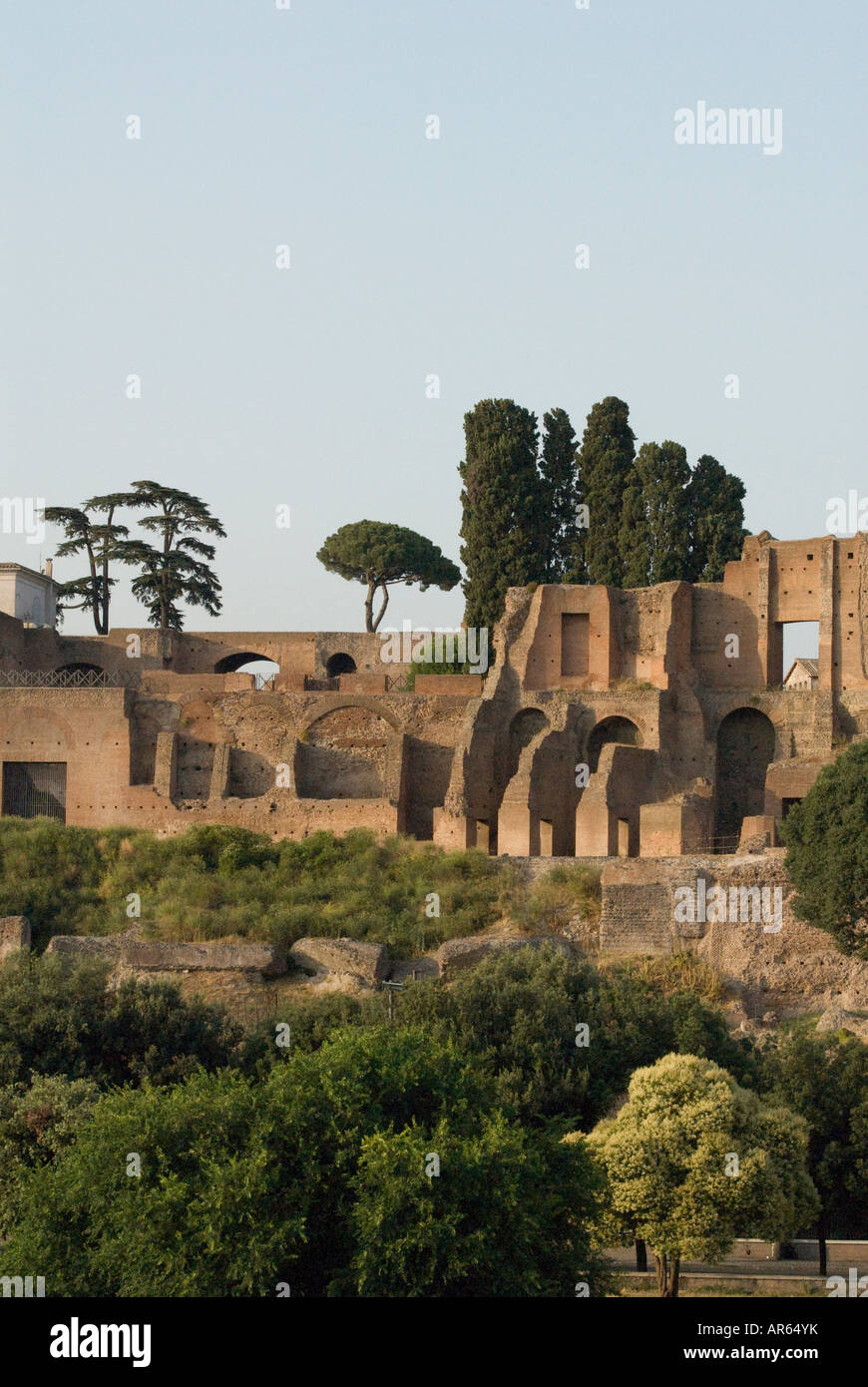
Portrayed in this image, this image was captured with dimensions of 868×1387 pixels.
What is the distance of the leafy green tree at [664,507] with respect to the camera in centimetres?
4400

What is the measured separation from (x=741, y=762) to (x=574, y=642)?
392cm

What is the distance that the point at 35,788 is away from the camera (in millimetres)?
40688

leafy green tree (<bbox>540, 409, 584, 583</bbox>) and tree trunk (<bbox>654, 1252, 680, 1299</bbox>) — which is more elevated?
leafy green tree (<bbox>540, 409, 584, 583</bbox>)

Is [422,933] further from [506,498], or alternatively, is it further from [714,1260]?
[506,498]

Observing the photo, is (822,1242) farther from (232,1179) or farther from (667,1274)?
(232,1179)

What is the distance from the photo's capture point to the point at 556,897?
112 ft

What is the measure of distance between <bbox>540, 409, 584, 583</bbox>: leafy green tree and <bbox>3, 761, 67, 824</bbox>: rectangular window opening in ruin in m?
11.1

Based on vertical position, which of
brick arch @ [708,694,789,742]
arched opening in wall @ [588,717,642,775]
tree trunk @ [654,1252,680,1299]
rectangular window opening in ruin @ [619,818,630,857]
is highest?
Answer: brick arch @ [708,694,789,742]

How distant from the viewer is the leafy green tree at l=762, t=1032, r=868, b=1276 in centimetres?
2486

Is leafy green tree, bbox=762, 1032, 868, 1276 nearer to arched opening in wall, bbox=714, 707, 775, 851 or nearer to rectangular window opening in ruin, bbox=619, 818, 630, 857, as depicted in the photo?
rectangular window opening in ruin, bbox=619, 818, 630, 857

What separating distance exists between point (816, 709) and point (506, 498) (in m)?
9.03

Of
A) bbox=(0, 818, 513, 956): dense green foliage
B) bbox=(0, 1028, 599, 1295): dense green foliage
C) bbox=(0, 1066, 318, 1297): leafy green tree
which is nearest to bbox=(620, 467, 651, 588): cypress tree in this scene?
bbox=(0, 818, 513, 956): dense green foliage

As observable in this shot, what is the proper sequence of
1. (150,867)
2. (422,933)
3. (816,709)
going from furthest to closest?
(816,709) → (150,867) → (422,933)
